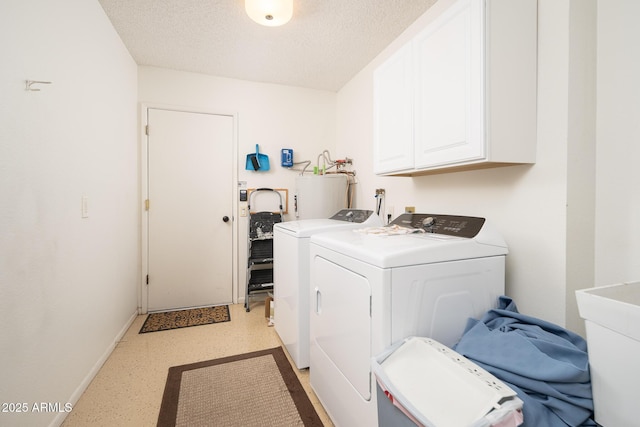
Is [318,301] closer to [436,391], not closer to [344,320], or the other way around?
[344,320]

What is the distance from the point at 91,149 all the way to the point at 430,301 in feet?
7.38

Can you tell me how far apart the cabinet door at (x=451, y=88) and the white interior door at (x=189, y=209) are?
2296mm

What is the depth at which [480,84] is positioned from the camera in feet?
3.95

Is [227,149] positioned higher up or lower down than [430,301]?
higher up

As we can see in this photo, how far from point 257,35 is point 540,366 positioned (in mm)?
2728

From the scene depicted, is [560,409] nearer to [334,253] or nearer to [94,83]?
[334,253]

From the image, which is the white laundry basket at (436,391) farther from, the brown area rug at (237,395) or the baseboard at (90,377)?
the baseboard at (90,377)

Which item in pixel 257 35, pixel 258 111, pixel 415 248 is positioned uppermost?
pixel 257 35

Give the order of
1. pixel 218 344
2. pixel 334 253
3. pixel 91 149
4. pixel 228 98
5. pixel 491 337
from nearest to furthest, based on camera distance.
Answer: pixel 491 337
pixel 334 253
pixel 91 149
pixel 218 344
pixel 228 98

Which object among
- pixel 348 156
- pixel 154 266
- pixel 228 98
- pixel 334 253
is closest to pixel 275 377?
pixel 334 253

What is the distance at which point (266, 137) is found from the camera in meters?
3.28

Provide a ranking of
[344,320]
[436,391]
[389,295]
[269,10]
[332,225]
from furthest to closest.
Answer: [332,225]
[269,10]
[344,320]
[389,295]
[436,391]

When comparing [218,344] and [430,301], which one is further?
[218,344]

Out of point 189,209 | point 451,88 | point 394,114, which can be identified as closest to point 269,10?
point 394,114
